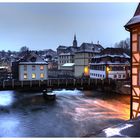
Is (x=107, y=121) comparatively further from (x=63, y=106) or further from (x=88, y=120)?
(x=63, y=106)

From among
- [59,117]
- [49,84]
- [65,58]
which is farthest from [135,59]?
[65,58]

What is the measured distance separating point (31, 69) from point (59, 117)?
25.4 meters

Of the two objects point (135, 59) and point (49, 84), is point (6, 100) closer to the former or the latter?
point (49, 84)

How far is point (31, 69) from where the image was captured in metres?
45.7

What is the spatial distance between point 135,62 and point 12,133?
957cm

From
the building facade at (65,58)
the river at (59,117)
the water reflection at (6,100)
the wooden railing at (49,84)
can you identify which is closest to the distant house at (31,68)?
the water reflection at (6,100)

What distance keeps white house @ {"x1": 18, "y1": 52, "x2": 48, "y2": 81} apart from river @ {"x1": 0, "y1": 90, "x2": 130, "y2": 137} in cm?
1554

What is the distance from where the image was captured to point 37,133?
53.9 feet

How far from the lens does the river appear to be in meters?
16.9

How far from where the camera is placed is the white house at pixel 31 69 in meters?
45.5

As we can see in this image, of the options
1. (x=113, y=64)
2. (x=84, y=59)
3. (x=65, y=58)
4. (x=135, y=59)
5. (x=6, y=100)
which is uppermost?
(x=65, y=58)

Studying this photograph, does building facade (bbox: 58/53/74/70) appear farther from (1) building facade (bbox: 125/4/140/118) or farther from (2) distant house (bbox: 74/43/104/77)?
(1) building facade (bbox: 125/4/140/118)

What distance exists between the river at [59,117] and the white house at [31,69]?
612 inches

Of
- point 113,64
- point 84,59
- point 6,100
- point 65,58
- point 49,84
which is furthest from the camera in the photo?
point 65,58
